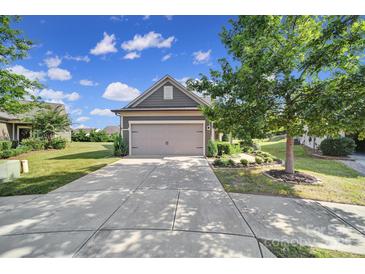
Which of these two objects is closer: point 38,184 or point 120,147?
point 38,184

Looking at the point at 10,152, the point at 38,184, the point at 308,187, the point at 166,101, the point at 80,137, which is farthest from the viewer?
the point at 80,137

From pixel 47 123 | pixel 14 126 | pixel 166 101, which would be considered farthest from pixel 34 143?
pixel 166 101

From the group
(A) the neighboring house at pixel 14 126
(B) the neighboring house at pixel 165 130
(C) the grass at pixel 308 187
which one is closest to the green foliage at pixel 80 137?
(A) the neighboring house at pixel 14 126

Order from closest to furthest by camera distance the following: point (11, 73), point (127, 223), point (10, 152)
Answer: point (127, 223)
point (11, 73)
point (10, 152)

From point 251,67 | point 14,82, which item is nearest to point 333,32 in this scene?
point 251,67

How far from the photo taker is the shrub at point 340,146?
35.5ft

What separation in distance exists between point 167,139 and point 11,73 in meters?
8.04

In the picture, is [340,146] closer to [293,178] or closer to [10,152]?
[293,178]

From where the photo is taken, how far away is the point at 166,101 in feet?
40.9

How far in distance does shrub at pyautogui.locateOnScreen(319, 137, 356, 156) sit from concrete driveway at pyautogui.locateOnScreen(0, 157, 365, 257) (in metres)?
9.12

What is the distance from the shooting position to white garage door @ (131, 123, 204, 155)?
38.3 ft

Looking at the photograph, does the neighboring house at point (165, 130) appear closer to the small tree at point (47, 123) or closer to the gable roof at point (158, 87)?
the gable roof at point (158, 87)

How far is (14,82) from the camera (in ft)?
22.8
